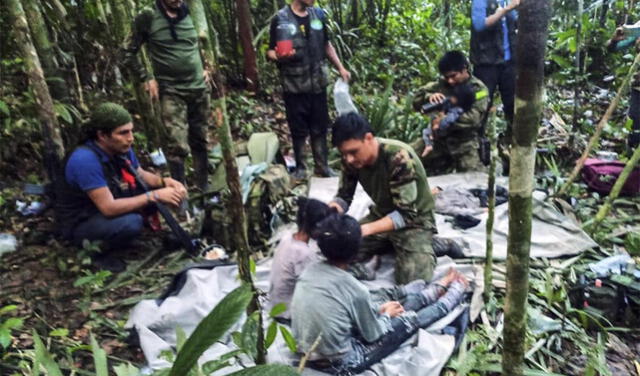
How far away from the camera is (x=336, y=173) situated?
216 inches

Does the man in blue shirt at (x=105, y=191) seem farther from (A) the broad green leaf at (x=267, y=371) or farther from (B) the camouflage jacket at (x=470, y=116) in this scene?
(B) the camouflage jacket at (x=470, y=116)

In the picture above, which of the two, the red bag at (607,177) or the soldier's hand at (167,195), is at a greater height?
the soldier's hand at (167,195)

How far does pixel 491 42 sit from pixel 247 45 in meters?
3.11

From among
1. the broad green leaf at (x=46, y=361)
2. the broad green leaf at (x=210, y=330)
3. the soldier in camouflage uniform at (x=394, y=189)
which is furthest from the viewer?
the soldier in camouflage uniform at (x=394, y=189)

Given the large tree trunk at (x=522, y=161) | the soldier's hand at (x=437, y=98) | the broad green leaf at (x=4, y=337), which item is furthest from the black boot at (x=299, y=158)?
the large tree trunk at (x=522, y=161)

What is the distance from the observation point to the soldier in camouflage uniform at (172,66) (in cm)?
431

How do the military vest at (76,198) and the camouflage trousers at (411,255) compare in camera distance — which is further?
the military vest at (76,198)

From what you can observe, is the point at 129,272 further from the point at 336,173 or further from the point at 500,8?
the point at 500,8

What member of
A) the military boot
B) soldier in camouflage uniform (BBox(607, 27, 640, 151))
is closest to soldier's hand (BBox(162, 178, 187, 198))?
the military boot

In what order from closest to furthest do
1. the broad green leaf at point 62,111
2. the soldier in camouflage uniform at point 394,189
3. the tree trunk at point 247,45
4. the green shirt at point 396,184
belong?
1. the soldier in camouflage uniform at point 394,189
2. the green shirt at point 396,184
3. the broad green leaf at point 62,111
4. the tree trunk at point 247,45

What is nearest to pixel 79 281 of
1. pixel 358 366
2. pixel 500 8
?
pixel 358 366

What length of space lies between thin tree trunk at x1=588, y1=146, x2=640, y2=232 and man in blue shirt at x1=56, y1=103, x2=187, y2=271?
3.09 metres

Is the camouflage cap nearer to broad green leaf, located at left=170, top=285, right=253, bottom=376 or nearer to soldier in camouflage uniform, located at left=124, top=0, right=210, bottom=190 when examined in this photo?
soldier in camouflage uniform, located at left=124, top=0, right=210, bottom=190

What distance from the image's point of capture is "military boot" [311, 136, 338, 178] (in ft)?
17.4
